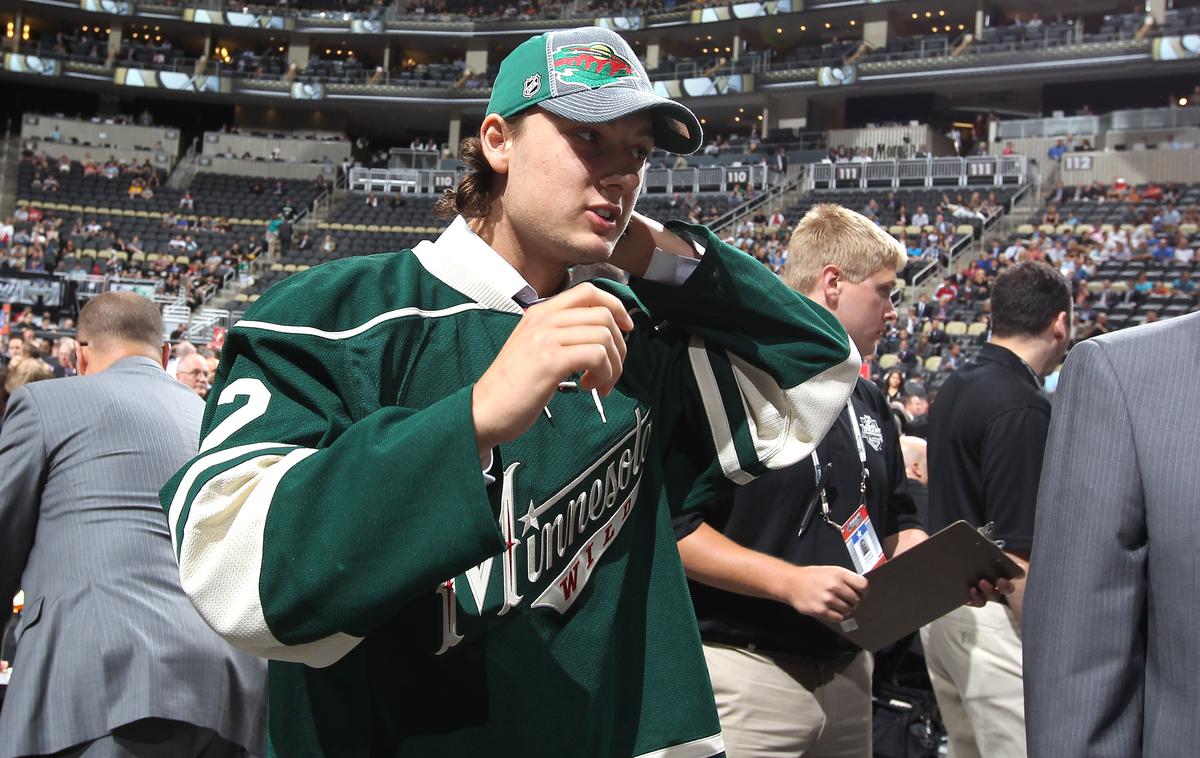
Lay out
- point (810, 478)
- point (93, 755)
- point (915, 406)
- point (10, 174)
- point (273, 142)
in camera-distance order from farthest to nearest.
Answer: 1. point (273, 142)
2. point (10, 174)
3. point (915, 406)
4. point (810, 478)
5. point (93, 755)

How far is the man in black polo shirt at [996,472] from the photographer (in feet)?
10.7

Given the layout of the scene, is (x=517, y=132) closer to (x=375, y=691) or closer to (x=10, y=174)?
(x=375, y=691)

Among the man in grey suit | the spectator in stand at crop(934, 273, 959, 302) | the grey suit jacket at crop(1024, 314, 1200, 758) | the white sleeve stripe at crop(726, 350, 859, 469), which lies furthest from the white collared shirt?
the spectator in stand at crop(934, 273, 959, 302)

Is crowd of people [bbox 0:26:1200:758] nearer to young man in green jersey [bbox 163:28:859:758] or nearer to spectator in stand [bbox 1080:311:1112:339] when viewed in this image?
young man in green jersey [bbox 163:28:859:758]

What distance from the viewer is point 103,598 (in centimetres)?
252

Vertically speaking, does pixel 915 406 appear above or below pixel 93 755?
below

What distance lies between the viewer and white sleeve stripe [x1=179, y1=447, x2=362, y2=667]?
3.55 feet

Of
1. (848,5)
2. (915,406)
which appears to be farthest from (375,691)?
(848,5)

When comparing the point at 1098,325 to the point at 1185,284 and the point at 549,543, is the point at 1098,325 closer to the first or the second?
the point at 1185,284

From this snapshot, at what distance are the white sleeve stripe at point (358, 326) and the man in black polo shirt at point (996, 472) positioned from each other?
2.28 m

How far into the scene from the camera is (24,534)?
2566 millimetres

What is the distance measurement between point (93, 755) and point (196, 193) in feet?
109

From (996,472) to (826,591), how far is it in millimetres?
1160

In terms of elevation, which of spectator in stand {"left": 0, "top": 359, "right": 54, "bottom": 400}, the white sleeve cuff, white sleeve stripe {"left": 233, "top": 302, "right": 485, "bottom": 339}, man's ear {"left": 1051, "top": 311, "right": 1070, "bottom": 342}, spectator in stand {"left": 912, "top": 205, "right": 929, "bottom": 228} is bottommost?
spectator in stand {"left": 912, "top": 205, "right": 929, "bottom": 228}
